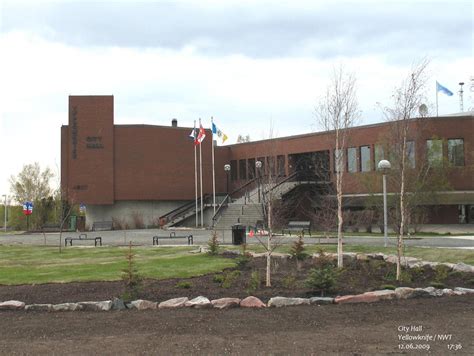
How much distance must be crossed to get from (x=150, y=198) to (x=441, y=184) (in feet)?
90.5

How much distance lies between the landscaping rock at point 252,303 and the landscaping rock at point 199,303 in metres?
0.60

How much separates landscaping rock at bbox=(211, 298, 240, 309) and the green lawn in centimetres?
428

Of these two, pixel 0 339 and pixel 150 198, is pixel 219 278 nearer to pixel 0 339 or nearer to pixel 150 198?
pixel 0 339

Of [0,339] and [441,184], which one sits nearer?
[0,339]

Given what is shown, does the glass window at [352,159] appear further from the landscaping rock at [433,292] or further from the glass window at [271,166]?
the landscaping rock at [433,292]

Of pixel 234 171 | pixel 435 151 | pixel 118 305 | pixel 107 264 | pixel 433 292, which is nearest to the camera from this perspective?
pixel 118 305

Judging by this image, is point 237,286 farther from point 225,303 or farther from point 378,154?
point 378,154

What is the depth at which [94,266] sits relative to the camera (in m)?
16.7

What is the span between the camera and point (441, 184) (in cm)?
3956

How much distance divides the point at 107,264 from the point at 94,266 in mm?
558

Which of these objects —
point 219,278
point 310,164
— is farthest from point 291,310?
point 310,164

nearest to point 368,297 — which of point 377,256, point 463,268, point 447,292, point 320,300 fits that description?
point 320,300

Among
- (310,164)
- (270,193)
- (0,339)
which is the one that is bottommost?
(0,339)

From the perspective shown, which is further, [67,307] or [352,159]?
[352,159]
